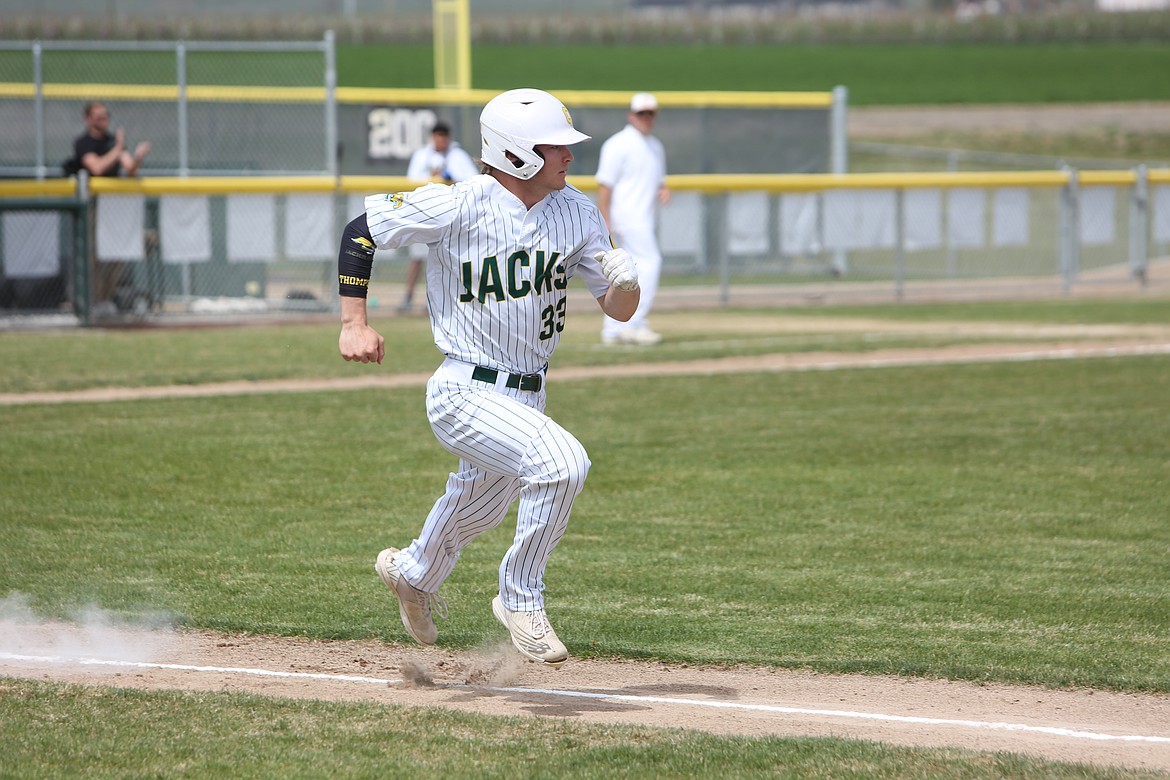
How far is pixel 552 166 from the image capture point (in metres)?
4.72

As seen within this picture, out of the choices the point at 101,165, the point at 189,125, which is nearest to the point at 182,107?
the point at 189,125

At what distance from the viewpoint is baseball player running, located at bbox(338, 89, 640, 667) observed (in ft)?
15.2

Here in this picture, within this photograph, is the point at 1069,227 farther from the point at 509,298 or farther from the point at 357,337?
the point at 357,337

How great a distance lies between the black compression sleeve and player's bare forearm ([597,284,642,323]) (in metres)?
0.80

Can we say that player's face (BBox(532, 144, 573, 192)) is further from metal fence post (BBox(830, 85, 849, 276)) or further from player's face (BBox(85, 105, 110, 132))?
metal fence post (BBox(830, 85, 849, 276))

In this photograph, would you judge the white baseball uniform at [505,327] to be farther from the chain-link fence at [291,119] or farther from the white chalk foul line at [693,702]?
the chain-link fence at [291,119]

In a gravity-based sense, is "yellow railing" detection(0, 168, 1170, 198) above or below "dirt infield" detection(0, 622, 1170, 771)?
above

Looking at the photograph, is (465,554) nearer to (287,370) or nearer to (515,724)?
(515,724)

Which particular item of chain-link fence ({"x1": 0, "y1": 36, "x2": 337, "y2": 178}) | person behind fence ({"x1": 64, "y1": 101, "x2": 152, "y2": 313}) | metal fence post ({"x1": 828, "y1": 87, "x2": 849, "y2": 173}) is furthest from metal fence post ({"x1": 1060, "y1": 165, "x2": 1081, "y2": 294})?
person behind fence ({"x1": 64, "y1": 101, "x2": 152, "y2": 313})

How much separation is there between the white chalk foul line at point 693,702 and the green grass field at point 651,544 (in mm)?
391

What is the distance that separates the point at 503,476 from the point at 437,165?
11599 millimetres

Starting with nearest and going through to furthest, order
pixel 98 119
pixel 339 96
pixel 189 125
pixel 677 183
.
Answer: pixel 98 119 < pixel 677 183 < pixel 189 125 < pixel 339 96

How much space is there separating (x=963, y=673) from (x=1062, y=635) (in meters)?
0.68

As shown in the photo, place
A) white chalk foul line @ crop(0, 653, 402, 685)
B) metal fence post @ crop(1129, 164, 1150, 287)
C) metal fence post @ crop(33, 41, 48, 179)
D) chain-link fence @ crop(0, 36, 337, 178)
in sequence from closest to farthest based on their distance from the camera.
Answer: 1. white chalk foul line @ crop(0, 653, 402, 685)
2. metal fence post @ crop(33, 41, 48, 179)
3. chain-link fence @ crop(0, 36, 337, 178)
4. metal fence post @ crop(1129, 164, 1150, 287)
